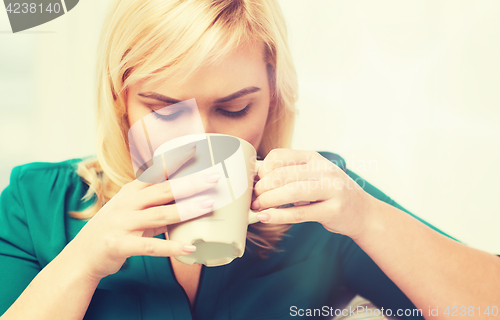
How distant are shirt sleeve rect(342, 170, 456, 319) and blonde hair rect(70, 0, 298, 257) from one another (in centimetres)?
20

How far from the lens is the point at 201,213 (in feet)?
1.67

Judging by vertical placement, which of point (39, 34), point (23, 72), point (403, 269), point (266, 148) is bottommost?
point (403, 269)

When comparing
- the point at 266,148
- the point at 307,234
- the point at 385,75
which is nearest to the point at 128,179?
the point at 266,148

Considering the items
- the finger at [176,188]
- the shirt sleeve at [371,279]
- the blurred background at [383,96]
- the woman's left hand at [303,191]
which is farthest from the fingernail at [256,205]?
the blurred background at [383,96]

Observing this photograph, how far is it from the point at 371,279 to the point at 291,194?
50cm

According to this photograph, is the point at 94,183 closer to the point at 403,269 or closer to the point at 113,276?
the point at 113,276

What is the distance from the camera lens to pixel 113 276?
79 centimetres

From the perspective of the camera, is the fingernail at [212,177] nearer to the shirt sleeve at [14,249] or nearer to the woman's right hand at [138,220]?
the woman's right hand at [138,220]

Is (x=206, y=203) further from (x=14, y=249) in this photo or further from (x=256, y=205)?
(x=14, y=249)

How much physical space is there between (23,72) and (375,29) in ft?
3.97

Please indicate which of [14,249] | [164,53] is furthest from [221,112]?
[14,249]

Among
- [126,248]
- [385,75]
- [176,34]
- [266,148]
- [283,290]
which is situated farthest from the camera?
[385,75]

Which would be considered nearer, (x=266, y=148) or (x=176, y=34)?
(x=176, y=34)

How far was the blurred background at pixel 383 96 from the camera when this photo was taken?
1151 mm
